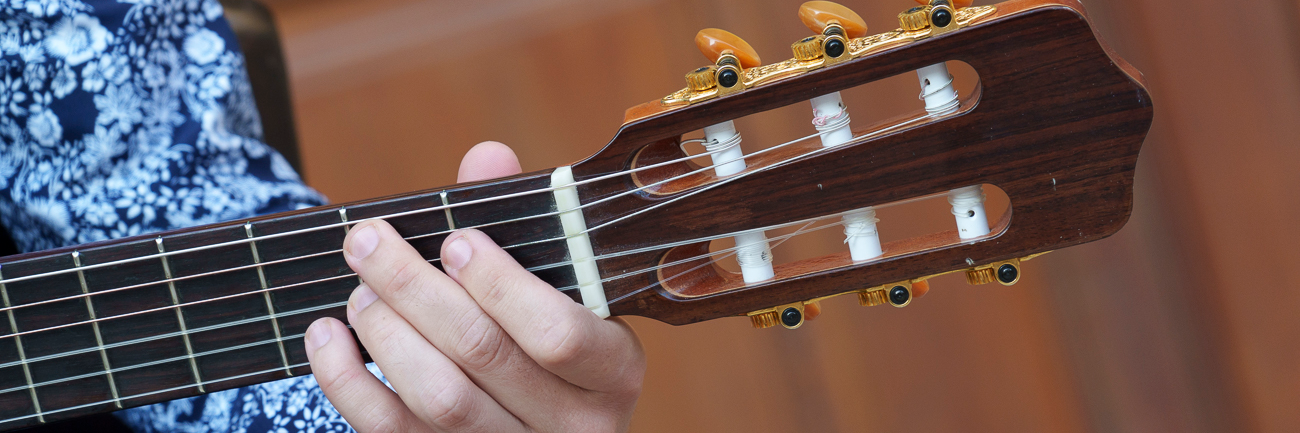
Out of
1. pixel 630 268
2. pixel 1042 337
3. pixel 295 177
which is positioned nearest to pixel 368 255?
pixel 630 268

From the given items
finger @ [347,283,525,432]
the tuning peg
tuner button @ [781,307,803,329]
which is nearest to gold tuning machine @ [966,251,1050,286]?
the tuning peg

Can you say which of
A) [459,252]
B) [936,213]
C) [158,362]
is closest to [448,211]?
[459,252]

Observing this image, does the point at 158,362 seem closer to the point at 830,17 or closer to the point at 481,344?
the point at 481,344

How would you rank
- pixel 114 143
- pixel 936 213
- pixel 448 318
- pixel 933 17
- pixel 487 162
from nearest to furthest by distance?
pixel 933 17 < pixel 448 318 < pixel 487 162 < pixel 114 143 < pixel 936 213

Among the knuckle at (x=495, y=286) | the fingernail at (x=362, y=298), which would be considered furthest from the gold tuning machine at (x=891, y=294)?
the fingernail at (x=362, y=298)

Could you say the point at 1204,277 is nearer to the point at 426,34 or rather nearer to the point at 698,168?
the point at 698,168
